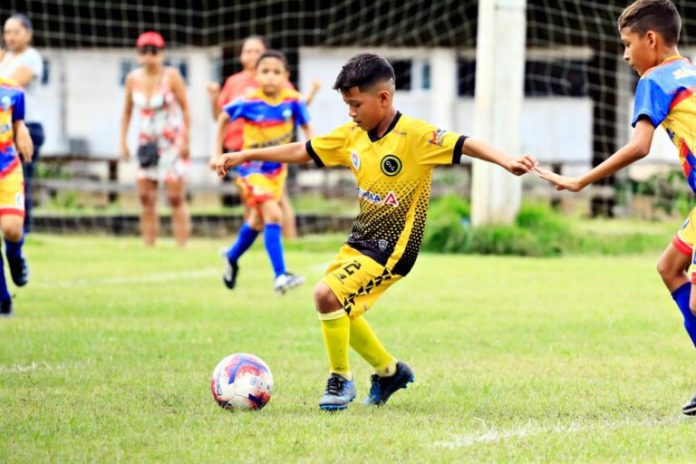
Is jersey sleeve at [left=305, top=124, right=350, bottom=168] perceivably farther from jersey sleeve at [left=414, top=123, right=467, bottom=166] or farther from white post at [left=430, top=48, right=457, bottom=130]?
white post at [left=430, top=48, right=457, bottom=130]

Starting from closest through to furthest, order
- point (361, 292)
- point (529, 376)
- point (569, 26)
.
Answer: point (361, 292) < point (529, 376) < point (569, 26)

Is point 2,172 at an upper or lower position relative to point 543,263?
upper

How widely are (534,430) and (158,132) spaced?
997 cm

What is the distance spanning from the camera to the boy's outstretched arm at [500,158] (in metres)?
5.31

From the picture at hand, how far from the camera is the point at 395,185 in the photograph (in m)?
5.75

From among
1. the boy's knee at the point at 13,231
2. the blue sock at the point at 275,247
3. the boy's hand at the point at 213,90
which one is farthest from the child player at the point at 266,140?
the boy's knee at the point at 13,231

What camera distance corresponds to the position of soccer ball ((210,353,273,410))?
546 cm

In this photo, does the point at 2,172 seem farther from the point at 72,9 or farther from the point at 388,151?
the point at 72,9

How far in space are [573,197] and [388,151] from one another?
50.8 ft

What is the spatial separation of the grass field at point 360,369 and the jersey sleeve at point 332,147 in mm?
994

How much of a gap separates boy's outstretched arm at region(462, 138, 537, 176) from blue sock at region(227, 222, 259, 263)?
15.8 feet

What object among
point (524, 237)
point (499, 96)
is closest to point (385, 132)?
point (524, 237)

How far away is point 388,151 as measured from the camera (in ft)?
18.8

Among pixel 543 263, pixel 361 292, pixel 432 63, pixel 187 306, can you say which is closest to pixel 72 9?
pixel 432 63
